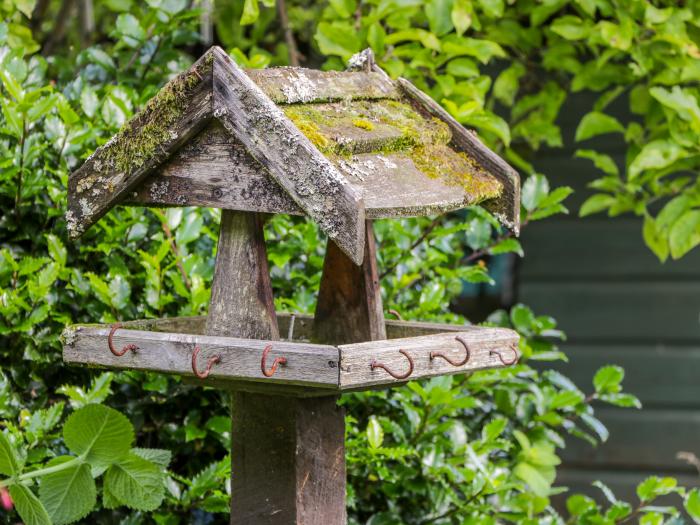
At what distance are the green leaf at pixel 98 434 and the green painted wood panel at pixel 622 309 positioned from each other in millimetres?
3148

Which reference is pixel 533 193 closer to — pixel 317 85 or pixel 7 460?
pixel 317 85

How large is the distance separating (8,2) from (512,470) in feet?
6.00

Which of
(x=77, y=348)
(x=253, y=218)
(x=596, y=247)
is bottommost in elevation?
(x=77, y=348)

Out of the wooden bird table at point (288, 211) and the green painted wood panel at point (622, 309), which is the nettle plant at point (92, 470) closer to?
the wooden bird table at point (288, 211)

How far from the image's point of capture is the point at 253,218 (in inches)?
67.2

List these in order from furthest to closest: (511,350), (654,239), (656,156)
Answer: (654,239)
(656,156)
(511,350)

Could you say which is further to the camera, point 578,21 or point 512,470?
point 578,21

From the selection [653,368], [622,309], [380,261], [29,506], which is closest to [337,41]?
[380,261]

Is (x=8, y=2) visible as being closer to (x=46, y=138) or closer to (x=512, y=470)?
(x=46, y=138)

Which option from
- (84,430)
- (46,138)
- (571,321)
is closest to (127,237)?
(46,138)

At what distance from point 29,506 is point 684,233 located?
1.99 meters

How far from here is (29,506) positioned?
166 centimetres

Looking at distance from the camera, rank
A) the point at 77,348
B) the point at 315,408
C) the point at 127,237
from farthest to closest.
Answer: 1. the point at 127,237
2. the point at 315,408
3. the point at 77,348

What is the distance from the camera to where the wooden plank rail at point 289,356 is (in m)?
1.54
